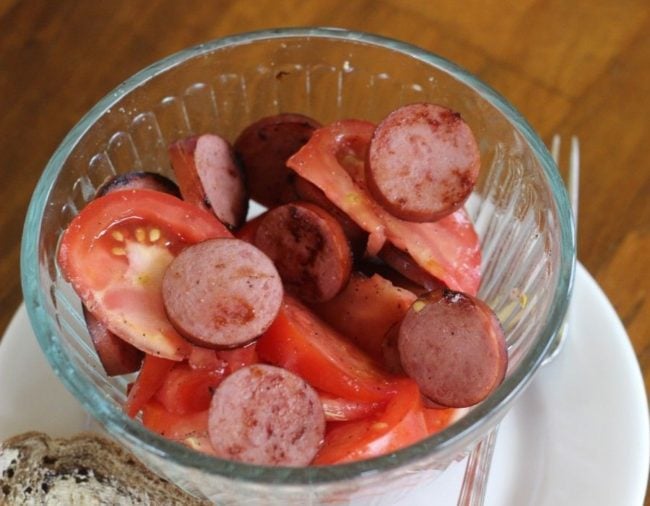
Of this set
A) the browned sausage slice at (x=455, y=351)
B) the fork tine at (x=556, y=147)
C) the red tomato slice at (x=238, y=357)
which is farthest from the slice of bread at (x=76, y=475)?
the fork tine at (x=556, y=147)

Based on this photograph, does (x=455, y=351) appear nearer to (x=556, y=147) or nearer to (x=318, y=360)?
(x=318, y=360)

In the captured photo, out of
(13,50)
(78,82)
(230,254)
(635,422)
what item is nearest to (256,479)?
(230,254)

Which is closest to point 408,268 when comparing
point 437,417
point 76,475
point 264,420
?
point 437,417

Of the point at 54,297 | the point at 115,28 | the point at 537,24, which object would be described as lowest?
the point at 54,297

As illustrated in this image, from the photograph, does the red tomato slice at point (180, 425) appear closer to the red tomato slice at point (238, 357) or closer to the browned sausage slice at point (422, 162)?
the red tomato slice at point (238, 357)

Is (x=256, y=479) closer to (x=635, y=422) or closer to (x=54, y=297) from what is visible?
(x=54, y=297)

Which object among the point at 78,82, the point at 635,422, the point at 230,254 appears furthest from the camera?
the point at 78,82
